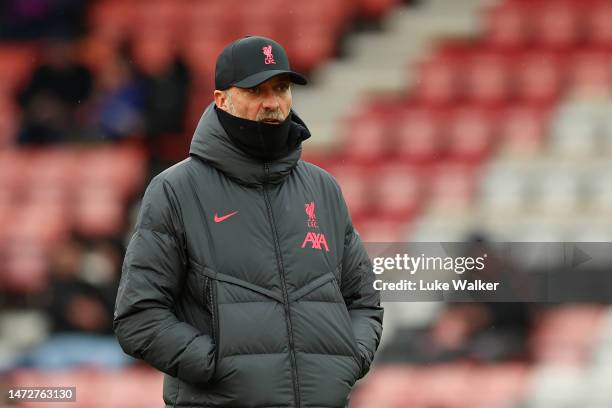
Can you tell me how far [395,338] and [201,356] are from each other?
8.90 ft

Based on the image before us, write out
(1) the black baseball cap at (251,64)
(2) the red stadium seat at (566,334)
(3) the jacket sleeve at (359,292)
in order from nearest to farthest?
(1) the black baseball cap at (251,64), (3) the jacket sleeve at (359,292), (2) the red stadium seat at (566,334)

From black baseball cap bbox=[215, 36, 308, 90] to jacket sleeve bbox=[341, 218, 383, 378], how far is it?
1.32ft

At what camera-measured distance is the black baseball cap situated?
2412 mm

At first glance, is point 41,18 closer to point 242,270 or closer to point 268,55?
point 268,55

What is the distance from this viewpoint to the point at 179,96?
204 inches

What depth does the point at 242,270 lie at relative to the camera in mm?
2346

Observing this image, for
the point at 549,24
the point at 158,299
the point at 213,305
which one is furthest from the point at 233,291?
the point at 549,24

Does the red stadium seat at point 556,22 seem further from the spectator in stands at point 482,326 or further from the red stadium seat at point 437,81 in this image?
the spectator in stands at point 482,326

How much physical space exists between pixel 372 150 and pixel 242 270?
291 centimetres

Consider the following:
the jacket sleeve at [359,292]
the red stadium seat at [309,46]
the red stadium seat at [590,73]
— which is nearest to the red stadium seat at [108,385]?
the red stadium seat at [309,46]

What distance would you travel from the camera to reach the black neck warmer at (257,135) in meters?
2.41

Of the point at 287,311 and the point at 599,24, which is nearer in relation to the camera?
the point at 287,311

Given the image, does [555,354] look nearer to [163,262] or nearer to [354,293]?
[354,293]

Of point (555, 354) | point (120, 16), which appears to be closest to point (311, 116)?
point (120, 16)
